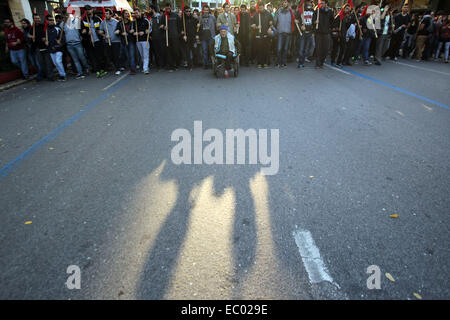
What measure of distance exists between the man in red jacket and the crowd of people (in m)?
0.03

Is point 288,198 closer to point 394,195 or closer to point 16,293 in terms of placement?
point 394,195

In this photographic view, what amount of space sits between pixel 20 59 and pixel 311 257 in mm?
11851

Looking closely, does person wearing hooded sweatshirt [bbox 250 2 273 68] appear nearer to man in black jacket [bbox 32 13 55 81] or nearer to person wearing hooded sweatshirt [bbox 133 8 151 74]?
person wearing hooded sweatshirt [bbox 133 8 151 74]

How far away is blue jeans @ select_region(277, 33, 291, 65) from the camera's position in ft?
33.2

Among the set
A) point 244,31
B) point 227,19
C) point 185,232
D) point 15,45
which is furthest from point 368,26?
point 15,45

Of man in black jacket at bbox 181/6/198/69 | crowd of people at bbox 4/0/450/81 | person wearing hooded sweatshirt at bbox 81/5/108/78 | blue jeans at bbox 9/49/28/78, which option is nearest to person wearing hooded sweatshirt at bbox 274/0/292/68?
crowd of people at bbox 4/0/450/81

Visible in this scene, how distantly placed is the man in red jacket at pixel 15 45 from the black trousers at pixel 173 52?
519 cm

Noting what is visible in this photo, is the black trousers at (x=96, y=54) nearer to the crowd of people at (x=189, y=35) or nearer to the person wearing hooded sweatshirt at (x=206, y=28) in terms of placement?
the crowd of people at (x=189, y=35)

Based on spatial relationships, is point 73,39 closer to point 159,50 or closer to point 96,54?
point 96,54

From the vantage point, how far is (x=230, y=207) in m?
2.73

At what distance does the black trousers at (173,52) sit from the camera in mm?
10241

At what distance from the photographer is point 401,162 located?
346 centimetres
